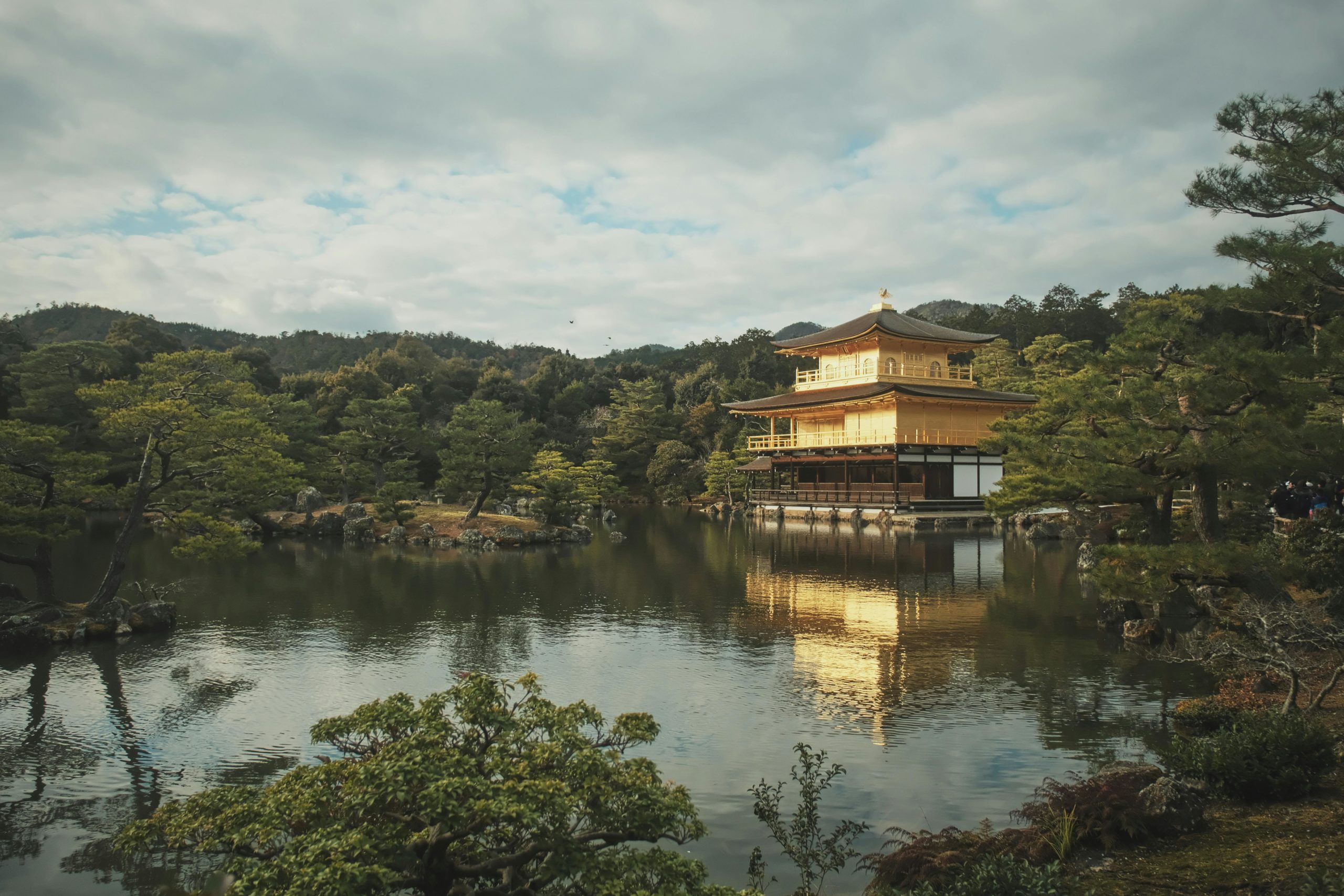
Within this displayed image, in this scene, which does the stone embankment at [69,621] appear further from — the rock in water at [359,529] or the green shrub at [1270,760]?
the rock in water at [359,529]

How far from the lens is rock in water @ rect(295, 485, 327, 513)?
98.6 ft

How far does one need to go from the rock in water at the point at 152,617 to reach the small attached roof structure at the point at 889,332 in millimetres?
28916

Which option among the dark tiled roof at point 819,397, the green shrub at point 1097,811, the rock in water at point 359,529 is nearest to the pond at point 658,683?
the green shrub at point 1097,811

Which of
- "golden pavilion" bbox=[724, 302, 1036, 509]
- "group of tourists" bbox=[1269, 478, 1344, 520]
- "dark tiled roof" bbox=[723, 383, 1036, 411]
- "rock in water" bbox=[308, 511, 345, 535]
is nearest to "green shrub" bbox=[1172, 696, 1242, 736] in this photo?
"group of tourists" bbox=[1269, 478, 1344, 520]

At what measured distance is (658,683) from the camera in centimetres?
1009

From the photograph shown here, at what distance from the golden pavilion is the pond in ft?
48.3

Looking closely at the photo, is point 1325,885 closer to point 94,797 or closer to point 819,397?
point 94,797

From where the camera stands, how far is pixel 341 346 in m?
83.6

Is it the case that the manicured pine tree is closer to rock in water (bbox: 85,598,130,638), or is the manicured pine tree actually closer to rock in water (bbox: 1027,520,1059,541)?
rock in water (bbox: 85,598,130,638)

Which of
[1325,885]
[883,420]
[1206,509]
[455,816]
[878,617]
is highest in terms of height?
[883,420]

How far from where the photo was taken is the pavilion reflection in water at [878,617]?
31.3ft

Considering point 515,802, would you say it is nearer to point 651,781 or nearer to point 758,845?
point 651,781

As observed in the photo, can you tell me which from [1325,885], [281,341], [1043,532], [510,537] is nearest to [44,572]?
[510,537]

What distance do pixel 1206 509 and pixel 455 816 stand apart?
10.4 metres
